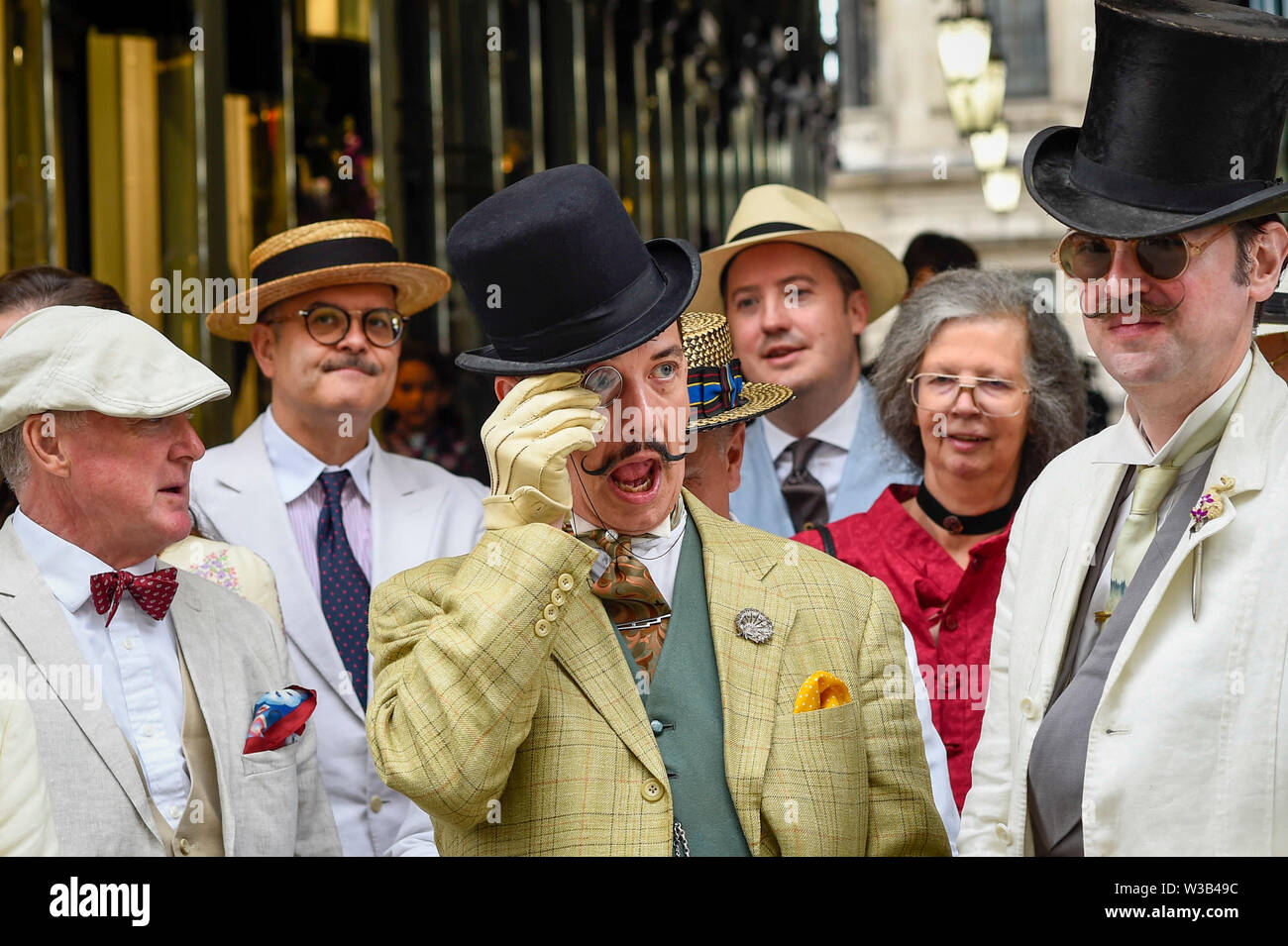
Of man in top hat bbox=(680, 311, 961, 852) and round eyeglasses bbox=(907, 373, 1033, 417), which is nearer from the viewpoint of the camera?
man in top hat bbox=(680, 311, 961, 852)

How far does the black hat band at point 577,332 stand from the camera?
8.27 feet

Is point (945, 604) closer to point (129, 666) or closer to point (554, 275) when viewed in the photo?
point (554, 275)

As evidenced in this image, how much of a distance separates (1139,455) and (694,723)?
85cm

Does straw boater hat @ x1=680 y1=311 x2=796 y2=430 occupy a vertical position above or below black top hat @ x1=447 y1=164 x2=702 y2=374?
below

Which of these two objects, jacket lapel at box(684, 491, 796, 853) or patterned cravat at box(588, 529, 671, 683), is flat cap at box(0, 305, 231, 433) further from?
jacket lapel at box(684, 491, 796, 853)

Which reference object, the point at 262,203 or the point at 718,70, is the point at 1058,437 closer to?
the point at 262,203

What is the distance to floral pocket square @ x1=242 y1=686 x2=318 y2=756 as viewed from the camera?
291cm

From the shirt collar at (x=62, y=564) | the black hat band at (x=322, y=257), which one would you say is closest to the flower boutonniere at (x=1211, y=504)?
the shirt collar at (x=62, y=564)

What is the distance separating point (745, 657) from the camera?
8.10 feet

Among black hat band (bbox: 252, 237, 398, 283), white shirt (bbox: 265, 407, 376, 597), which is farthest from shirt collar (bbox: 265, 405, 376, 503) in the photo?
black hat band (bbox: 252, 237, 398, 283)

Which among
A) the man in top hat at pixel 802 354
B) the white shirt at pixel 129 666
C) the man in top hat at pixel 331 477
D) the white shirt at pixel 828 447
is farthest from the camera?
the white shirt at pixel 828 447

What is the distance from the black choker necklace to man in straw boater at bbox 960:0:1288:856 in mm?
934

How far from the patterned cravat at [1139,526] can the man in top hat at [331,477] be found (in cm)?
180

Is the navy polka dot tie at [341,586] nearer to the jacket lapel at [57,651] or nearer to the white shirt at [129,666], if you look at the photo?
the white shirt at [129,666]
